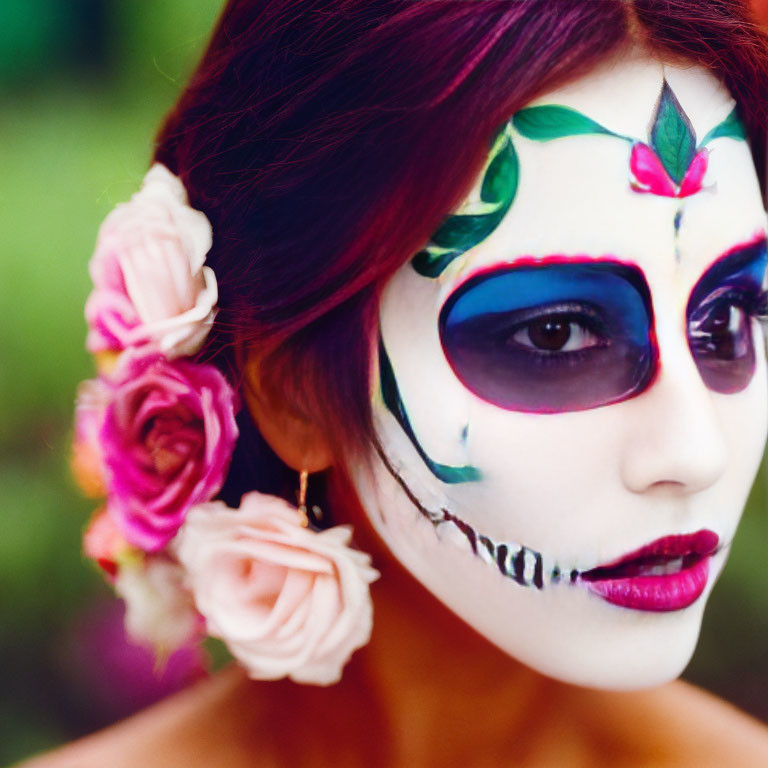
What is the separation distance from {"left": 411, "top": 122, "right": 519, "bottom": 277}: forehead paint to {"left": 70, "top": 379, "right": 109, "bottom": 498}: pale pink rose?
0.34 m

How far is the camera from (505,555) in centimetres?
87

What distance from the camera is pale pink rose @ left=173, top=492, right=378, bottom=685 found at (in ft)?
2.86

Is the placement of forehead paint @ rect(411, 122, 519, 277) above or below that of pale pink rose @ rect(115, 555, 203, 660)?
above

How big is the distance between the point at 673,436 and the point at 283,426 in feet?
1.14

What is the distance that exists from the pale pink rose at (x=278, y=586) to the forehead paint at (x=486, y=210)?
26 cm

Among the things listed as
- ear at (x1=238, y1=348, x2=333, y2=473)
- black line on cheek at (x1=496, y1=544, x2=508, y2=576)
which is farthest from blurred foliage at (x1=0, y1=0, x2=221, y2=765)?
black line on cheek at (x1=496, y1=544, x2=508, y2=576)

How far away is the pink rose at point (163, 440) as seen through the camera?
91cm

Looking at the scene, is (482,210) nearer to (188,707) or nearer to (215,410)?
(215,410)

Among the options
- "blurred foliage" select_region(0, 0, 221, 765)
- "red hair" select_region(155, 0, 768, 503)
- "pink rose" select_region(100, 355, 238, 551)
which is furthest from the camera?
"blurred foliage" select_region(0, 0, 221, 765)

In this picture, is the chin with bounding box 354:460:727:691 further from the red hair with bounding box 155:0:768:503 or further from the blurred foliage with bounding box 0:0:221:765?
the blurred foliage with bounding box 0:0:221:765

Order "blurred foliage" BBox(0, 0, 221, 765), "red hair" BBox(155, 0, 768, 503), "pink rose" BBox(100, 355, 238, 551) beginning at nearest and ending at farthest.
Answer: "red hair" BBox(155, 0, 768, 503), "pink rose" BBox(100, 355, 238, 551), "blurred foliage" BBox(0, 0, 221, 765)

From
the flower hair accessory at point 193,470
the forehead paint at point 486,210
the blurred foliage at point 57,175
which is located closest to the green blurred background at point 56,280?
the blurred foliage at point 57,175

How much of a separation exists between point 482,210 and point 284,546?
1.09 ft

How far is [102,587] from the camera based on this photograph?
111 centimetres
